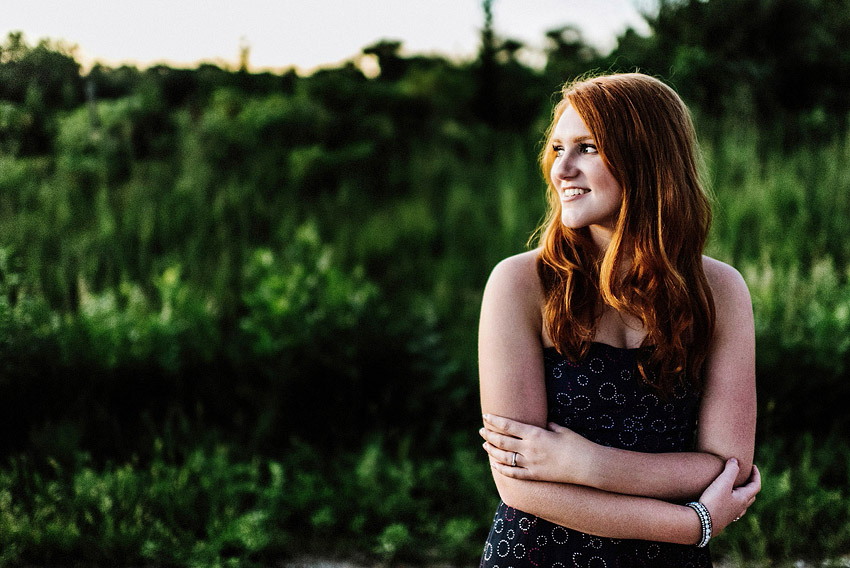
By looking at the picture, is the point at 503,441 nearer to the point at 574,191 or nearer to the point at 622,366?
the point at 622,366

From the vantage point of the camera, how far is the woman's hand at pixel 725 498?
58.2 inches

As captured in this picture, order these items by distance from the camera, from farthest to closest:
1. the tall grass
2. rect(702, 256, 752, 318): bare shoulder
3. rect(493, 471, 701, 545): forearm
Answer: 1. the tall grass
2. rect(702, 256, 752, 318): bare shoulder
3. rect(493, 471, 701, 545): forearm

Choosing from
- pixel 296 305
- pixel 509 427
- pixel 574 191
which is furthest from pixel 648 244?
pixel 296 305

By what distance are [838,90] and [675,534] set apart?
292 inches

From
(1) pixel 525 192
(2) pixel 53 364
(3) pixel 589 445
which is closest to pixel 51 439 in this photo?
(2) pixel 53 364

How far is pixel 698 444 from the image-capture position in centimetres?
160

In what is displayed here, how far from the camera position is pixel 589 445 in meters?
1.47

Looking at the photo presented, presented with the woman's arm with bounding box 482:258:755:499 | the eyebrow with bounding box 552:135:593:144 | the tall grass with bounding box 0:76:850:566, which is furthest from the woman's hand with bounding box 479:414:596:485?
the tall grass with bounding box 0:76:850:566

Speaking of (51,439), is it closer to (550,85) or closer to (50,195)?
(50,195)

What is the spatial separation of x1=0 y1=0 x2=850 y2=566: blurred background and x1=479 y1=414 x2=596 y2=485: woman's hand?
40.1 inches

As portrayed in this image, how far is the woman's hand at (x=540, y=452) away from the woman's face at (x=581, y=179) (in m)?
0.50

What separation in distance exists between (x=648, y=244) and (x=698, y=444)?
20.0 inches

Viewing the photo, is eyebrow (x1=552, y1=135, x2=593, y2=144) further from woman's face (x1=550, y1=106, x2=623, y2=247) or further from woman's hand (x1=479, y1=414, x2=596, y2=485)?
woman's hand (x1=479, y1=414, x2=596, y2=485)

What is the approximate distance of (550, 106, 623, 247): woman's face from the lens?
1.53 m
